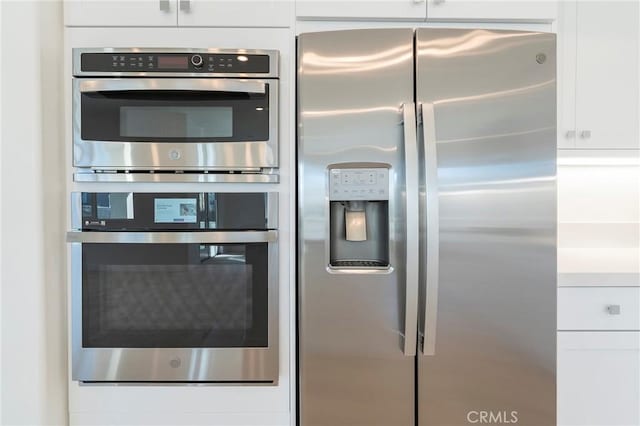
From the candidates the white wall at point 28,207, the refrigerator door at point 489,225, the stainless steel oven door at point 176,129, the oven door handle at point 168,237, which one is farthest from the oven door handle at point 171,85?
the refrigerator door at point 489,225

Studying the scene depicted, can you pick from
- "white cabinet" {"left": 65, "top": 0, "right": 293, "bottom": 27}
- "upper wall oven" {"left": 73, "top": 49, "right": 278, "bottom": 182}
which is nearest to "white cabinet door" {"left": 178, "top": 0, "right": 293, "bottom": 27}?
"white cabinet" {"left": 65, "top": 0, "right": 293, "bottom": 27}

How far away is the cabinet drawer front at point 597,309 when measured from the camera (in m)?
1.36

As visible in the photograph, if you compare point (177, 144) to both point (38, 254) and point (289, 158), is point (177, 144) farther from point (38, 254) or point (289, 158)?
point (38, 254)

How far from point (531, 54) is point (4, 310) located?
68.0 inches

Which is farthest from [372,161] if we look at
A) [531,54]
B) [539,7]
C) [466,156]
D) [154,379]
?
[154,379]

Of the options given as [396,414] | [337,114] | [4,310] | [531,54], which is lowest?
[396,414]

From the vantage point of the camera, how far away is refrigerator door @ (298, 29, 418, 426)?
46.7 inches

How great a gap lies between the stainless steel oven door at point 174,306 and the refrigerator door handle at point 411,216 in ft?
1.31

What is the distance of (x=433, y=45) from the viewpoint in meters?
1.19

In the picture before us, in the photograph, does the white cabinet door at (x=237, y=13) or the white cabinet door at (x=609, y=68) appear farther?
the white cabinet door at (x=609, y=68)

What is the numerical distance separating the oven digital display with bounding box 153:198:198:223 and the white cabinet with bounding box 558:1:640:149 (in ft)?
4.81

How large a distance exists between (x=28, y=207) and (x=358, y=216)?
3.15 ft

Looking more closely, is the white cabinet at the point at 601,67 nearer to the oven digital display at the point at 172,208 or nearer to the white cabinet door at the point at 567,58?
the white cabinet door at the point at 567,58

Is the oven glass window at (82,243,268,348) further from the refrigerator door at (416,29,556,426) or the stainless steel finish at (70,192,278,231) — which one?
the refrigerator door at (416,29,556,426)
